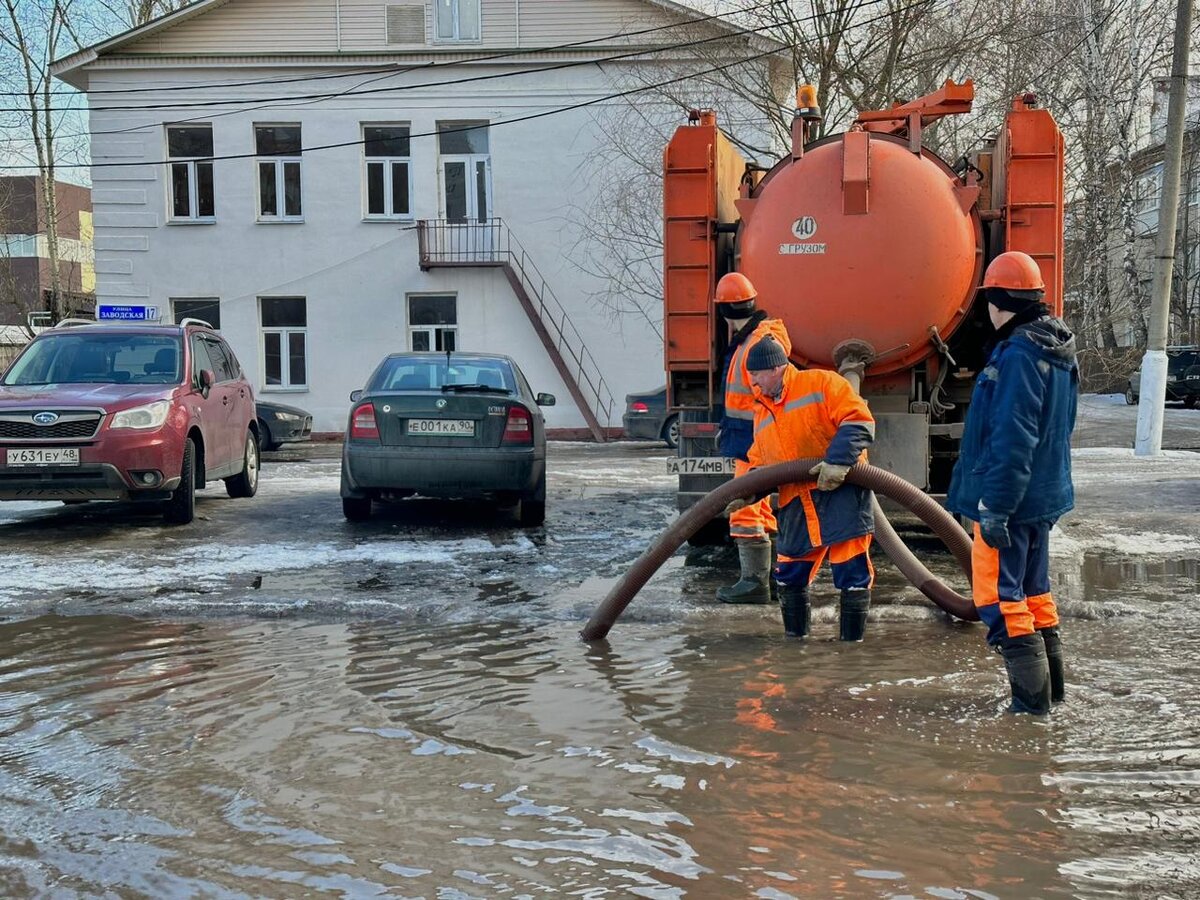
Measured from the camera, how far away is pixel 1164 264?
55.3ft

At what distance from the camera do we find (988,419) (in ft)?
15.9

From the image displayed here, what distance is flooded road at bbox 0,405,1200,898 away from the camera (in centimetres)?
341

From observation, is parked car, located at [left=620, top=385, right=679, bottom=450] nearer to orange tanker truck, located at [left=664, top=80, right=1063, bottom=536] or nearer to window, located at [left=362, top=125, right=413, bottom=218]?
window, located at [left=362, top=125, right=413, bottom=218]

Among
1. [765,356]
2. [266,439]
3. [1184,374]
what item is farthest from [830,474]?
[1184,374]

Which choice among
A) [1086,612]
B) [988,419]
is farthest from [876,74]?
[988,419]

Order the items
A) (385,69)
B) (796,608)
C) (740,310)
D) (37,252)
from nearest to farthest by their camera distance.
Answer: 1. (796,608)
2. (740,310)
3. (385,69)
4. (37,252)

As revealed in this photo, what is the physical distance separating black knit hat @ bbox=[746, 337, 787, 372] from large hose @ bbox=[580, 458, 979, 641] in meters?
0.48

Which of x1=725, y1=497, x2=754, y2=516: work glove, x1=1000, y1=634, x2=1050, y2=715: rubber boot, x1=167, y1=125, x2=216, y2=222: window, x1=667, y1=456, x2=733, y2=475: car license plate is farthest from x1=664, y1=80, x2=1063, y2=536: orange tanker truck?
x1=167, y1=125, x2=216, y2=222: window

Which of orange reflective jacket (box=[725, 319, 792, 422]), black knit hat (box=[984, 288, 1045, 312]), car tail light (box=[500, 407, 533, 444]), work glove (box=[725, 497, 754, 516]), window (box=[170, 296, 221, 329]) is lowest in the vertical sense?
work glove (box=[725, 497, 754, 516])

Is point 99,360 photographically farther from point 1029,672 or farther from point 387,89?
point 387,89

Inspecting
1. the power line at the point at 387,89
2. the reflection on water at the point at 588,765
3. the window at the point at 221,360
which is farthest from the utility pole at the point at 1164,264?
the window at the point at 221,360

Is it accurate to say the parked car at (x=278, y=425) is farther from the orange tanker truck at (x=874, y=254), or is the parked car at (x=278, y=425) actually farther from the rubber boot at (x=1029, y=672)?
the rubber boot at (x=1029, y=672)

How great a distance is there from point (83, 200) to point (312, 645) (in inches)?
2613

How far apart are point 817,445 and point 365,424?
4828 mm
